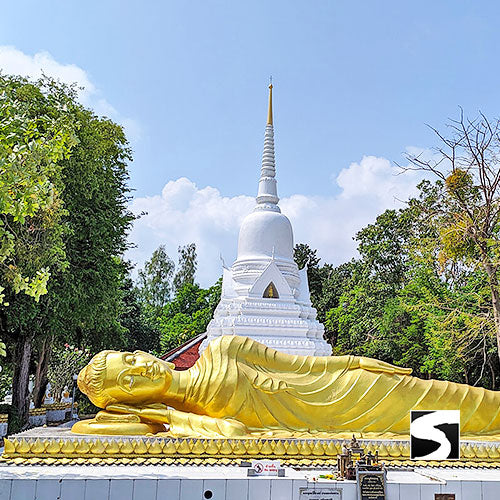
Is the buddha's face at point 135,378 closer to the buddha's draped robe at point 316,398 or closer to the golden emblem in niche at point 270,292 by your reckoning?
the buddha's draped robe at point 316,398

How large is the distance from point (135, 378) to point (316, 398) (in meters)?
2.77

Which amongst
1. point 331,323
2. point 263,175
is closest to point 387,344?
point 331,323

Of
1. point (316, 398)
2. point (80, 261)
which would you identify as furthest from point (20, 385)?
point (316, 398)

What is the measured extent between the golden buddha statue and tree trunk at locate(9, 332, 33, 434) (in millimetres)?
9382

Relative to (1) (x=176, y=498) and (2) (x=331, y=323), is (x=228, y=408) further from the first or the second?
(2) (x=331, y=323)

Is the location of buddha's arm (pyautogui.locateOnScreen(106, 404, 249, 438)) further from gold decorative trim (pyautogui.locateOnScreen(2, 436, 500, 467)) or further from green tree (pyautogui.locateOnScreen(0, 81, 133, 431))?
green tree (pyautogui.locateOnScreen(0, 81, 133, 431))

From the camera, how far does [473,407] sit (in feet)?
27.7

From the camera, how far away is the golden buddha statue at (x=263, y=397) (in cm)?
809

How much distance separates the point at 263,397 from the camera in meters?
8.32

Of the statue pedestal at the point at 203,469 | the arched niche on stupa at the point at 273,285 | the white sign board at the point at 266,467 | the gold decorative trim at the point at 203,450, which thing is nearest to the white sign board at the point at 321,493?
the statue pedestal at the point at 203,469

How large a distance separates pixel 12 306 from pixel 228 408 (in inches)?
341

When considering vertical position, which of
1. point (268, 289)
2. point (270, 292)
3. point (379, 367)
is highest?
point (268, 289)

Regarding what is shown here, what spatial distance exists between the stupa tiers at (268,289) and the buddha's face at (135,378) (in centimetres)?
881

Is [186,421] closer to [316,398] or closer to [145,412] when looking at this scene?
[145,412]
